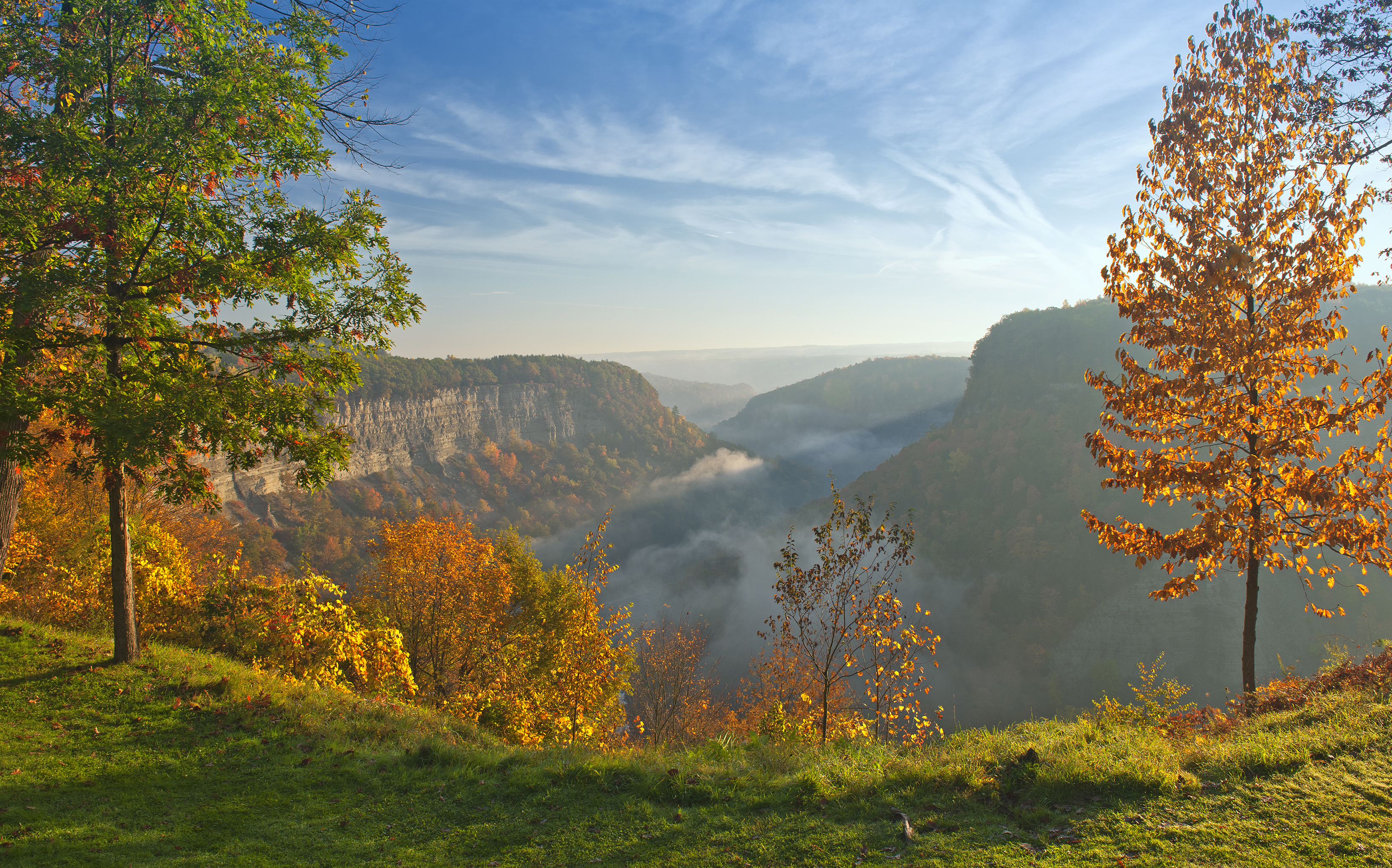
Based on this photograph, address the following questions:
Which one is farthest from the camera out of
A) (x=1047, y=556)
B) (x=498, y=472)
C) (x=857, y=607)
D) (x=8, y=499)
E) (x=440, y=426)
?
(x=498, y=472)

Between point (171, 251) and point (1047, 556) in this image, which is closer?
point (171, 251)

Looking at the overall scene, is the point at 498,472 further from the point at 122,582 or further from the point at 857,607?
the point at 857,607

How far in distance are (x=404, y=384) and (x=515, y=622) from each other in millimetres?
101352

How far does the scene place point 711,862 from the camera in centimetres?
534

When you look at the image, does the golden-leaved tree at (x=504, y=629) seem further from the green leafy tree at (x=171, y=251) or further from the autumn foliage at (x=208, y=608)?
the green leafy tree at (x=171, y=251)

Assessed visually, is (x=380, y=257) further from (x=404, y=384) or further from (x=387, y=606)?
(x=404, y=384)

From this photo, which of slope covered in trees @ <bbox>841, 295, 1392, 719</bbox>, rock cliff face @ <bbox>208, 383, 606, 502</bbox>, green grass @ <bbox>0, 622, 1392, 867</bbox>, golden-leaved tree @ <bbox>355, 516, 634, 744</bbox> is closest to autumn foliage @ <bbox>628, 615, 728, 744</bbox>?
golden-leaved tree @ <bbox>355, 516, 634, 744</bbox>

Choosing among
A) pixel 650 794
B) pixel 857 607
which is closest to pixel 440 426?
pixel 857 607

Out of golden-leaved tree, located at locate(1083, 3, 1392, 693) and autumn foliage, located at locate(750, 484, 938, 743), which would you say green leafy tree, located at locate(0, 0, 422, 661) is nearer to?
autumn foliage, located at locate(750, 484, 938, 743)

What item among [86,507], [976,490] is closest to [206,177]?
[86,507]

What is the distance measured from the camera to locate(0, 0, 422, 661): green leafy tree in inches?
272

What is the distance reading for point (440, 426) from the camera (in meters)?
117

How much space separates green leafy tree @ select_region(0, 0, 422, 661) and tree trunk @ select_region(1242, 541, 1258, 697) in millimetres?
13387

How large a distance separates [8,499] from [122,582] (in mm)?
1920
